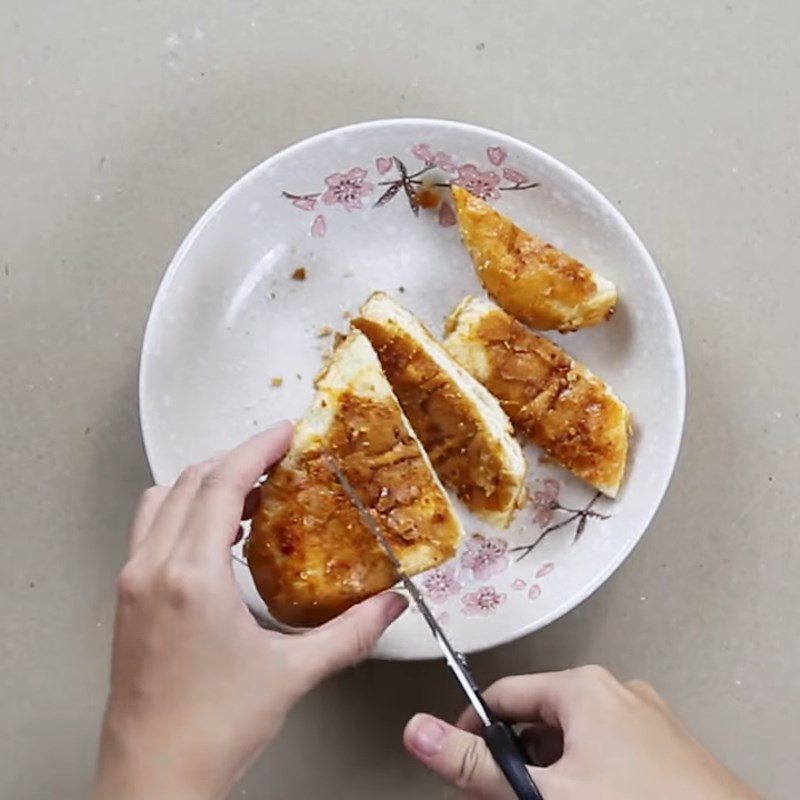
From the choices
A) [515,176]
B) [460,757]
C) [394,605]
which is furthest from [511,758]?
[515,176]

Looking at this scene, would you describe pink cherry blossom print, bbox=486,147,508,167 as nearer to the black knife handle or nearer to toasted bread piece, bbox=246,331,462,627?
toasted bread piece, bbox=246,331,462,627

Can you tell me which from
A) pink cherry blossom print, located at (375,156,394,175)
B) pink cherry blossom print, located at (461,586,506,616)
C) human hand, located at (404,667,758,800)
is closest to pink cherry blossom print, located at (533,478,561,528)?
pink cherry blossom print, located at (461,586,506,616)

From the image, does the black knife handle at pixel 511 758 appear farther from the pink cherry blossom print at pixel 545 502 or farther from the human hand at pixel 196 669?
the pink cherry blossom print at pixel 545 502

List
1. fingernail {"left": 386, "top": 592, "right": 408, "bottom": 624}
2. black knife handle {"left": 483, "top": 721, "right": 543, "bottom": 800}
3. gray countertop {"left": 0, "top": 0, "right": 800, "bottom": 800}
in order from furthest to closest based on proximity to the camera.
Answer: gray countertop {"left": 0, "top": 0, "right": 800, "bottom": 800}, fingernail {"left": 386, "top": 592, "right": 408, "bottom": 624}, black knife handle {"left": 483, "top": 721, "right": 543, "bottom": 800}

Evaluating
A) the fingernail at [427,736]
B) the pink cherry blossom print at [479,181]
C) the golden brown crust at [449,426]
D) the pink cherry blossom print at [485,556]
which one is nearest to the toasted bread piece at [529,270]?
the pink cherry blossom print at [479,181]

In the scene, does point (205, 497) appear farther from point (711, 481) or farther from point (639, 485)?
point (711, 481)

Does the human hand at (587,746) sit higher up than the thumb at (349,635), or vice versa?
the thumb at (349,635)
